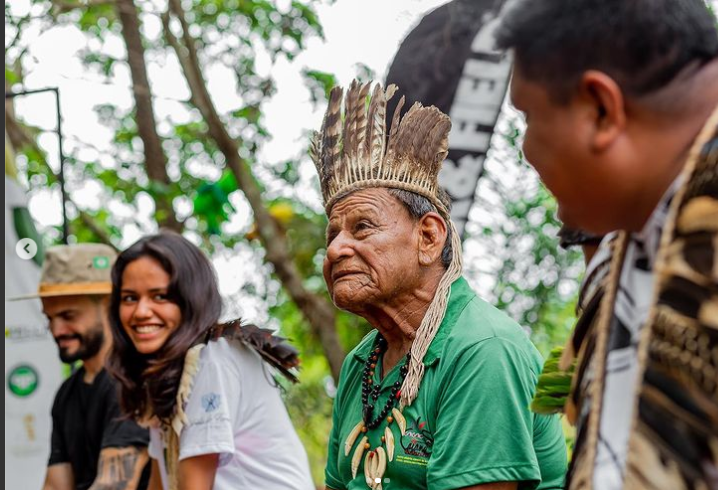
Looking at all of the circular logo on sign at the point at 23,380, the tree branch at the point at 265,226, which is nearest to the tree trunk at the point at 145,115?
the tree branch at the point at 265,226

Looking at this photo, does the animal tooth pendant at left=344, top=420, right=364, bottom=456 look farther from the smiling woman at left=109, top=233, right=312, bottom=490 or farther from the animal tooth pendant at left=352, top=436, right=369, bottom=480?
the smiling woman at left=109, top=233, right=312, bottom=490

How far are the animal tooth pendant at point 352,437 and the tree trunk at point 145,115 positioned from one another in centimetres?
551

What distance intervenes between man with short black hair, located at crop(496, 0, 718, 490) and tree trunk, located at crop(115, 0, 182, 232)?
6927 mm

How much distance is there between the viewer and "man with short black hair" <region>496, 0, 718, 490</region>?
48.2 inches

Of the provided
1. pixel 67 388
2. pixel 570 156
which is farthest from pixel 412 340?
pixel 67 388

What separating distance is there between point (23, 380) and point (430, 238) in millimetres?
3613

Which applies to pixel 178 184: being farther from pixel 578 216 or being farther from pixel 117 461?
pixel 578 216

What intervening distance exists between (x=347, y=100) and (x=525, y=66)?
1.71 meters

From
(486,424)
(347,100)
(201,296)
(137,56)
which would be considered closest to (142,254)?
(201,296)

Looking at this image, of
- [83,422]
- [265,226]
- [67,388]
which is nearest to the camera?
[83,422]

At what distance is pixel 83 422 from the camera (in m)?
4.50

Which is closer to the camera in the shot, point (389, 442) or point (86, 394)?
point (389, 442)

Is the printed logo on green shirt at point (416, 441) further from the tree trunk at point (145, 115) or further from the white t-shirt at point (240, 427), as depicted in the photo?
the tree trunk at point (145, 115)

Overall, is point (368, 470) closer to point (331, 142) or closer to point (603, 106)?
point (331, 142)
